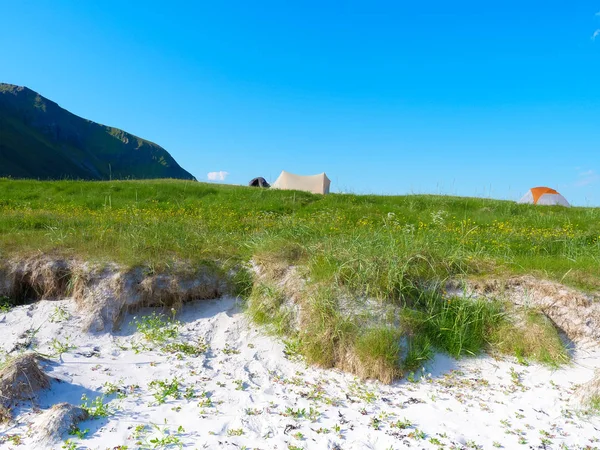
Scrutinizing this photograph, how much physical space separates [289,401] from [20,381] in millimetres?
2725

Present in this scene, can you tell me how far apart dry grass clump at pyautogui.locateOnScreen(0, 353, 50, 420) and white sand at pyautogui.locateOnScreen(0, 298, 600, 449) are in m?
0.11

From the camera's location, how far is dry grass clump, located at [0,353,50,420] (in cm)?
416

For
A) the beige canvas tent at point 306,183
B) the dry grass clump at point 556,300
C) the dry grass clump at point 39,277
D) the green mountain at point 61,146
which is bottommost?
the dry grass clump at point 39,277

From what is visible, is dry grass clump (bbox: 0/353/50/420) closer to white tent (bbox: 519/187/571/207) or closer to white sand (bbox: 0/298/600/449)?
white sand (bbox: 0/298/600/449)

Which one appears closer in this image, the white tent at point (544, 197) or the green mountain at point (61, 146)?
the white tent at point (544, 197)

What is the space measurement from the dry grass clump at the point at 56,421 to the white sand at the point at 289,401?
102 millimetres

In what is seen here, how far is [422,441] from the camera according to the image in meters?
3.83

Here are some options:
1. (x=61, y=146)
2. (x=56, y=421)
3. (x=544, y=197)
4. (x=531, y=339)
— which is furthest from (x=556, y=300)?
(x=61, y=146)

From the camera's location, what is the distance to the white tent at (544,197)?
20.3 m

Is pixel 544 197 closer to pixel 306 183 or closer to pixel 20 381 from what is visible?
pixel 306 183

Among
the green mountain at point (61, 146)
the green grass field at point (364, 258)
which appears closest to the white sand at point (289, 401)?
the green grass field at point (364, 258)

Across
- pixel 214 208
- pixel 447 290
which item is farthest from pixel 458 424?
pixel 214 208

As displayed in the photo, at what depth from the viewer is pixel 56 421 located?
3.83 metres

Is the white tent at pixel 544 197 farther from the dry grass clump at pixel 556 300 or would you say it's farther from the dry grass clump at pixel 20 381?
the dry grass clump at pixel 20 381
